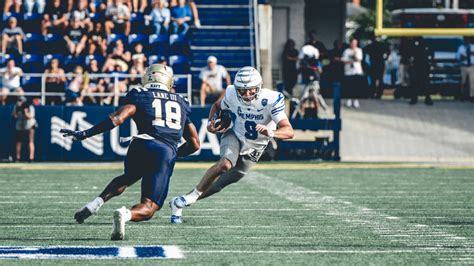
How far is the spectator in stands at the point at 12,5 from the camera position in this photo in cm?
2403

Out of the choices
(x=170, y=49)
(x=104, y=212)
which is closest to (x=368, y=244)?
(x=104, y=212)

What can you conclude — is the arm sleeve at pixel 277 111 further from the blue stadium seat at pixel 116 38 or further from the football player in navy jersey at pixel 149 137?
the blue stadium seat at pixel 116 38

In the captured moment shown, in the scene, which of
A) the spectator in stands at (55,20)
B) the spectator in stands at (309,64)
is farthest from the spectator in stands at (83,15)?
the spectator in stands at (309,64)

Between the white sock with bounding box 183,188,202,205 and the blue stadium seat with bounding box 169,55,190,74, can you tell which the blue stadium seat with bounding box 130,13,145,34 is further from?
the white sock with bounding box 183,188,202,205

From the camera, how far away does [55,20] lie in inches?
924

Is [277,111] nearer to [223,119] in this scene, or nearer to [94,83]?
[223,119]

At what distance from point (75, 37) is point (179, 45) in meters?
2.00

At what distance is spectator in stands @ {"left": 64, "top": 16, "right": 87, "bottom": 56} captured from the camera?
2297 cm

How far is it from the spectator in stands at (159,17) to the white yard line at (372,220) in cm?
849

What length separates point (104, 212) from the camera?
11789 millimetres

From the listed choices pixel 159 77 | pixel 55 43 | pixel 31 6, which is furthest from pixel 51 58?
pixel 159 77

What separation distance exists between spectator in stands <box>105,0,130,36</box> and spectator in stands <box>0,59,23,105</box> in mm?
2360

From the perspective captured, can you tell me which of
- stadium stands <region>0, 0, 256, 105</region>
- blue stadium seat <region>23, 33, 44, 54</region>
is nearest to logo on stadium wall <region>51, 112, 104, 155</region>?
Answer: stadium stands <region>0, 0, 256, 105</region>

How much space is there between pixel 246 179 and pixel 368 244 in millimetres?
7868
